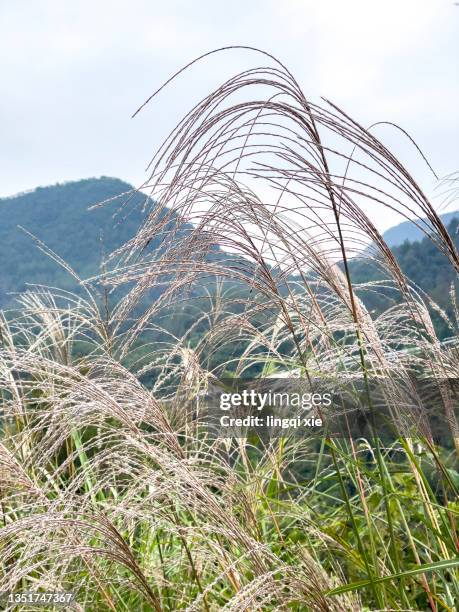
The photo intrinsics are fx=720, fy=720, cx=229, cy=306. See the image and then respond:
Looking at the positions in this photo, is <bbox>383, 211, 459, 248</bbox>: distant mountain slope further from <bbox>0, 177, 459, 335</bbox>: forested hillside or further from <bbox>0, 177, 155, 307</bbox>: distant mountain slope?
<bbox>0, 177, 155, 307</bbox>: distant mountain slope

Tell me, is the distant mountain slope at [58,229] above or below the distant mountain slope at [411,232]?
above

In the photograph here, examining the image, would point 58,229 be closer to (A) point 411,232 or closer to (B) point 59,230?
(B) point 59,230

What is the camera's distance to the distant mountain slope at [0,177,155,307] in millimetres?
75438

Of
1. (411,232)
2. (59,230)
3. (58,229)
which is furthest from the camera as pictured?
(58,229)

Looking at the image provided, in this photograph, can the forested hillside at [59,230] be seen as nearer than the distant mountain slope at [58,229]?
Yes

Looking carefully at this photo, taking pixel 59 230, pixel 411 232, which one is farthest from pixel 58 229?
pixel 411 232

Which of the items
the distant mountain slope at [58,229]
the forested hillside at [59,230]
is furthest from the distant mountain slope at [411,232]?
the distant mountain slope at [58,229]

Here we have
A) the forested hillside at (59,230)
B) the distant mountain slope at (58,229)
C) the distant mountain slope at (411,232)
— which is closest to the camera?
the distant mountain slope at (411,232)

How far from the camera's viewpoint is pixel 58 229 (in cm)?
8856

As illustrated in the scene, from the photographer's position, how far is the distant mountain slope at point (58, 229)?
2970 inches

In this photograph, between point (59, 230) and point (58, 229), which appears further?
point (58, 229)

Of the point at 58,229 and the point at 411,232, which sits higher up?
the point at 58,229

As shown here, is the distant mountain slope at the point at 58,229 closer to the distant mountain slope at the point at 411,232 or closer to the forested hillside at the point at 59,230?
the forested hillside at the point at 59,230

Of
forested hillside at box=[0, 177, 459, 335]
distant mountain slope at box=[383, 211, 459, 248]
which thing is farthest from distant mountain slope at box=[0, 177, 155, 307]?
distant mountain slope at box=[383, 211, 459, 248]
